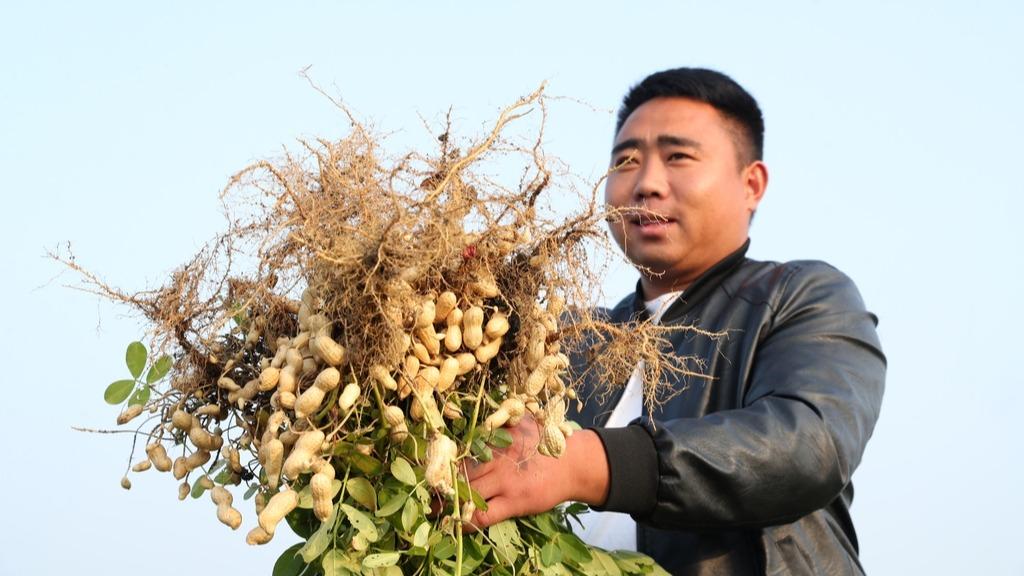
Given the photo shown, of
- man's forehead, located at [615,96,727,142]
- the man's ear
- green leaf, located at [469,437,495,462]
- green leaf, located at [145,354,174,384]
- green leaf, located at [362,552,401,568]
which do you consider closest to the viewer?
green leaf, located at [362,552,401,568]

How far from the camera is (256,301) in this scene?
63.6 inches

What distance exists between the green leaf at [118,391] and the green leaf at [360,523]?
17.4 inches

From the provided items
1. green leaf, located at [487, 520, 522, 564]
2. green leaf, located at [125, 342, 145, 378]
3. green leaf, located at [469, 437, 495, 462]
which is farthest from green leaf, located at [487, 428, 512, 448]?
green leaf, located at [125, 342, 145, 378]

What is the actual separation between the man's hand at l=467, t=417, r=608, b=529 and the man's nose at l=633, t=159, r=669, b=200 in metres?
0.97

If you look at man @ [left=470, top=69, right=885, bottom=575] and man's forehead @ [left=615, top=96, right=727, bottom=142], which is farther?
man's forehead @ [left=615, top=96, right=727, bottom=142]

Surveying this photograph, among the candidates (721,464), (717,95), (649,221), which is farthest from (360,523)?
(717,95)

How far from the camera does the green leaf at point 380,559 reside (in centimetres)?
146

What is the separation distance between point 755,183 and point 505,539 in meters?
1.50

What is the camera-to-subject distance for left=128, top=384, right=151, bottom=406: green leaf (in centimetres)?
167

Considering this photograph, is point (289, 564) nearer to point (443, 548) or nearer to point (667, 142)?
point (443, 548)

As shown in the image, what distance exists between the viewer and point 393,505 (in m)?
1.50

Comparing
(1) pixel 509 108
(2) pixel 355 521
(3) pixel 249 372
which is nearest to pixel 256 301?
(3) pixel 249 372

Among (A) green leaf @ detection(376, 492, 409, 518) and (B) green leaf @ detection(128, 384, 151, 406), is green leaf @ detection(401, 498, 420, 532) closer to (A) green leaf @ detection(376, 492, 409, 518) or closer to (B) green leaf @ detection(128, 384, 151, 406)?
(A) green leaf @ detection(376, 492, 409, 518)

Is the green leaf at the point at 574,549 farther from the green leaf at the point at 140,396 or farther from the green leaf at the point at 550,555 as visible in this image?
the green leaf at the point at 140,396
